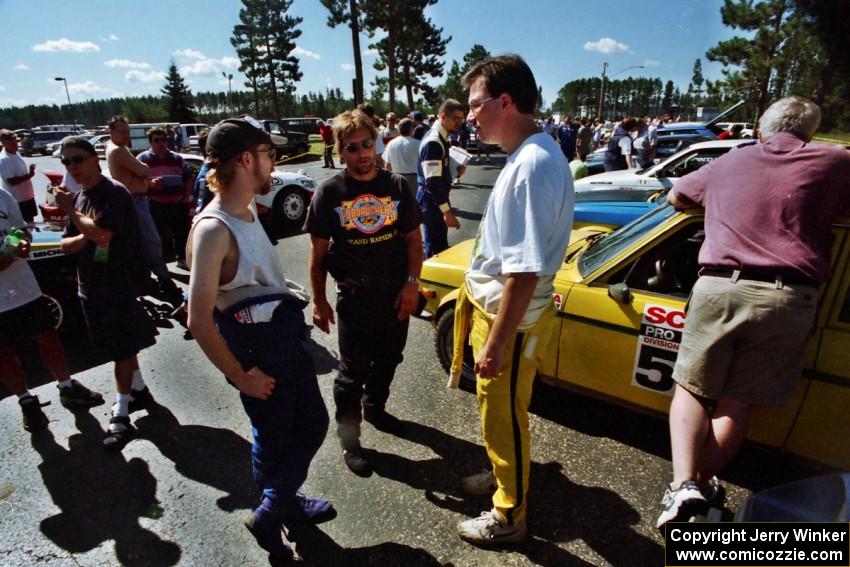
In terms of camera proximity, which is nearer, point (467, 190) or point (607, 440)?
point (607, 440)

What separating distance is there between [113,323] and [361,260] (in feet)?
5.51

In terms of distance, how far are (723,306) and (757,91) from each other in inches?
1548

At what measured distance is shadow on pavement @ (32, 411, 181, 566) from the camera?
2.16 m

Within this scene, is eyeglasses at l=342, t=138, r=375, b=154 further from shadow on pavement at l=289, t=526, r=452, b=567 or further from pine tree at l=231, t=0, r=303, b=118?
pine tree at l=231, t=0, r=303, b=118

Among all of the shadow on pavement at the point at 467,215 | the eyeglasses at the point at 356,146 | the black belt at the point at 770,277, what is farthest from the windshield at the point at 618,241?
the shadow on pavement at the point at 467,215

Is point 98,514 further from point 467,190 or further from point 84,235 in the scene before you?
point 467,190

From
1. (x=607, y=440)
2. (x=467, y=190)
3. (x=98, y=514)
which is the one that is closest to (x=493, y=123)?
(x=607, y=440)

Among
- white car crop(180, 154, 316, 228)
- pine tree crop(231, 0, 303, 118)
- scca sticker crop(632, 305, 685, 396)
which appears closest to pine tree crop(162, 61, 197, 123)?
pine tree crop(231, 0, 303, 118)

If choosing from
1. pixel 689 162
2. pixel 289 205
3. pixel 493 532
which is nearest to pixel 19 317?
pixel 493 532

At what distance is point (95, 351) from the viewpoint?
4.12 metres

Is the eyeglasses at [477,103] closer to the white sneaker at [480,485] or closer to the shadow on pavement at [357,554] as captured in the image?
the white sneaker at [480,485]

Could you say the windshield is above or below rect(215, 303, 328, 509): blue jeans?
above

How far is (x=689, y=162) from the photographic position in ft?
22.2

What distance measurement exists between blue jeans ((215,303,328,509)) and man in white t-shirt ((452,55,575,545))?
2.16 feet
